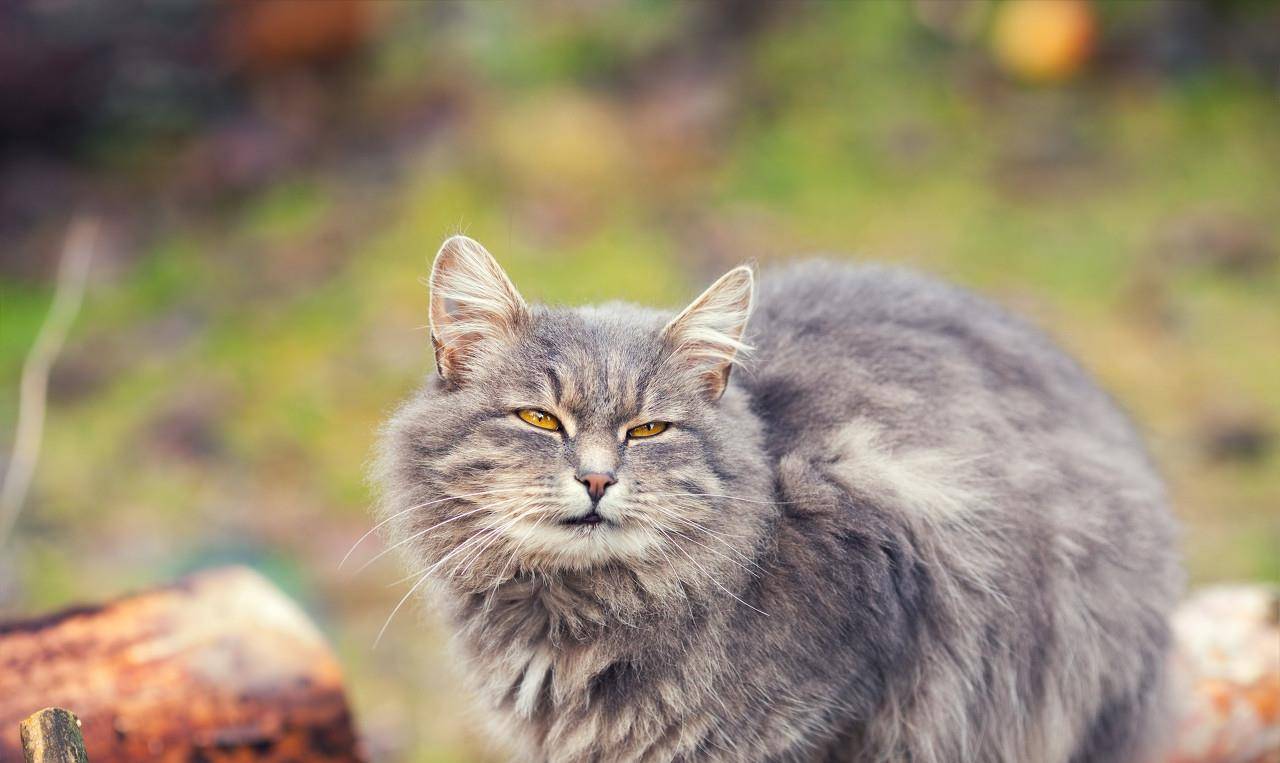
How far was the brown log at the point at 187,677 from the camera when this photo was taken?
294 centimetres

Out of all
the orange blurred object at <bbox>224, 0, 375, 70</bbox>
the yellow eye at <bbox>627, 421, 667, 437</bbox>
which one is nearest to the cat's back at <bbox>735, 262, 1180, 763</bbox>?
the yellow eye at <bbox>627, 421, 667, 437</bbox>

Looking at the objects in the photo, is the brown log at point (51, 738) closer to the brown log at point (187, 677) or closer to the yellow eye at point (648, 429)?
the brown log at point (187, 677)

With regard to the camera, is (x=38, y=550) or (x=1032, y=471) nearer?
(x=1032, y=471)

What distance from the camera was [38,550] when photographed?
5410 mm

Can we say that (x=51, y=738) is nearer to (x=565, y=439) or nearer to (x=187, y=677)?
(x=187, y=677)

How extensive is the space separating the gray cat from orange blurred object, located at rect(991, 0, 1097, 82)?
505 cm

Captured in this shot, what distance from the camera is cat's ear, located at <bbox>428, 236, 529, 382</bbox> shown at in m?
2.83

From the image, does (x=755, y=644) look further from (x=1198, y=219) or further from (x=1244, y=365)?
(x=1198, y=219)

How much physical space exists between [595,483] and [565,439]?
178 mm

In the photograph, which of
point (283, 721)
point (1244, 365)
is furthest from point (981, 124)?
point (283, 721)

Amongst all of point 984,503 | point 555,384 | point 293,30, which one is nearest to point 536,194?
point 293,30

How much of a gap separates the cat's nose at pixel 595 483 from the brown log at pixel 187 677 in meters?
1.20

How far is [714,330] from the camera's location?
115 inches

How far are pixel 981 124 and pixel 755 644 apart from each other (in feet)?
18.2
